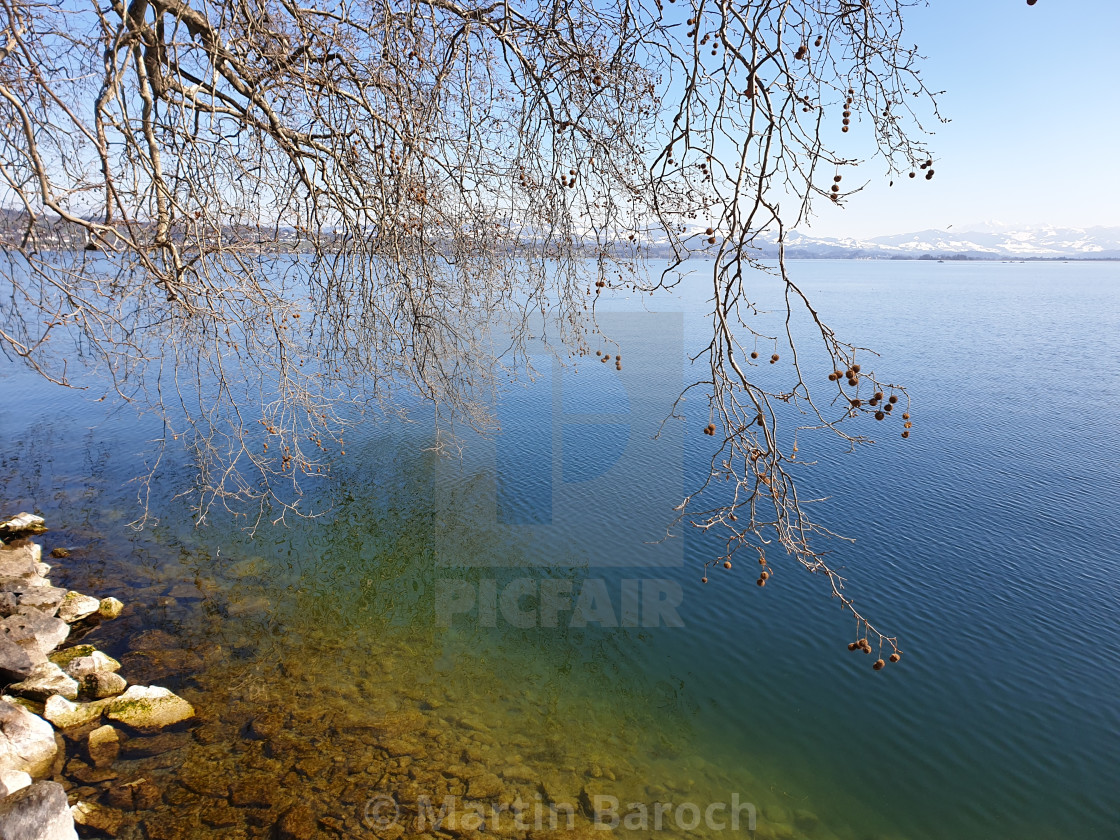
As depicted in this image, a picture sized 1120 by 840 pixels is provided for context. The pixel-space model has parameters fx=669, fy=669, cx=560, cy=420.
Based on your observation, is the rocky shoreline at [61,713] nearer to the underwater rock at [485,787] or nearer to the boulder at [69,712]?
the boulder at [69,712]

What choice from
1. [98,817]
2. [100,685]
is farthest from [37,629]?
[98,817]

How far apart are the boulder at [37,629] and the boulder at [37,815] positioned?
11.0ft

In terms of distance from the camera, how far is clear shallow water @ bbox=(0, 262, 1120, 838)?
25.3 feet

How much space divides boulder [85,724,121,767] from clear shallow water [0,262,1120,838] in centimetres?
26

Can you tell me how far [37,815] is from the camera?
5.45 m

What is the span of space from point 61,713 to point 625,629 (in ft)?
23.9

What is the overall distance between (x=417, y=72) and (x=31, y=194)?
2.57m

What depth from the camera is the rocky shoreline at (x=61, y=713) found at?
571 cm

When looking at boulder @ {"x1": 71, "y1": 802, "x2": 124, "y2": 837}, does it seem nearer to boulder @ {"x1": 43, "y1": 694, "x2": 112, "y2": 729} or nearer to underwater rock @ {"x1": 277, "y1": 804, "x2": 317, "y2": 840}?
boulder @ {"x1": 43, "y1": 694, "x2": 112, "y2": 729}

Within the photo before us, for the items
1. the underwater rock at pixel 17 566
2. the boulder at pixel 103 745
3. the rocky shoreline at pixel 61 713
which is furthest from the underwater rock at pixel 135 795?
the underwater rock at pixel 17 566

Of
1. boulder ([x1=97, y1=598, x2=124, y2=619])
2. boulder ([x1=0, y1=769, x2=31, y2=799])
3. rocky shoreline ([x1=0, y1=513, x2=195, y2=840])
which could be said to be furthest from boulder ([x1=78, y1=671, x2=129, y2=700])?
boulder ([x1=97, y1=598, x2=124, y2=619])

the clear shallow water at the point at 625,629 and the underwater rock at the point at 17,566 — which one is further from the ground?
the underwater rock at the point at 17,566

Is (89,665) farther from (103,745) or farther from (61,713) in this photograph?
(103,745)

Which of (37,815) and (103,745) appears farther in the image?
(103,745)
